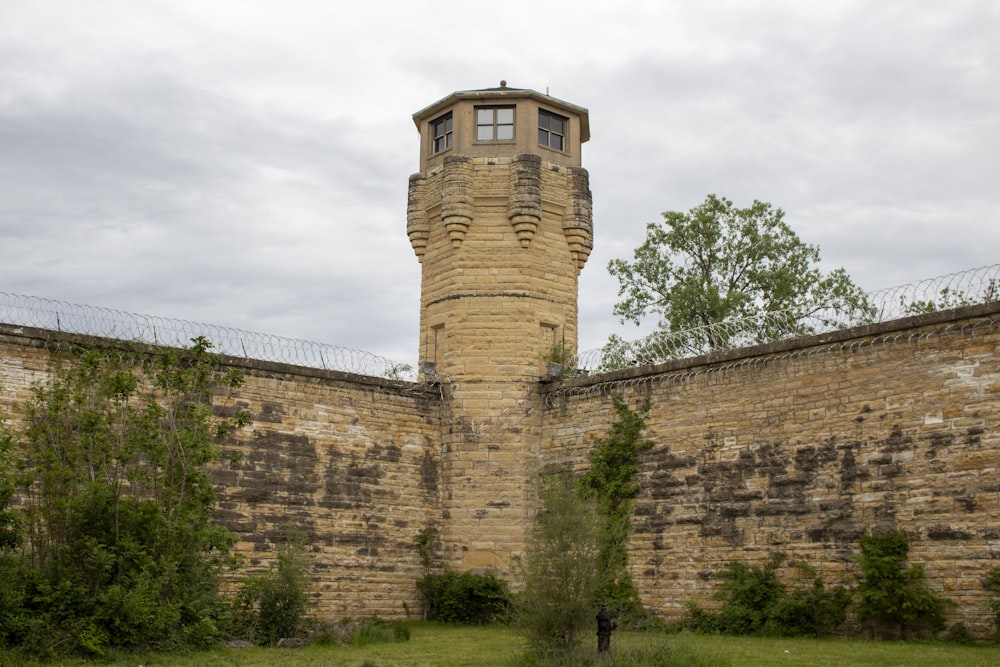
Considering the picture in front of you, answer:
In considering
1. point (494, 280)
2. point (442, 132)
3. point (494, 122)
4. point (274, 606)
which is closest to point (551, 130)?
point (494, 122)

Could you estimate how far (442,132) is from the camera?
69.9 feet

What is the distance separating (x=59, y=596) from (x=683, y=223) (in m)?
21.7

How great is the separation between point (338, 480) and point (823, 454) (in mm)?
7952

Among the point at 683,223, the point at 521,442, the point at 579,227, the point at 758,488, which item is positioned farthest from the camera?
the point at 683,223

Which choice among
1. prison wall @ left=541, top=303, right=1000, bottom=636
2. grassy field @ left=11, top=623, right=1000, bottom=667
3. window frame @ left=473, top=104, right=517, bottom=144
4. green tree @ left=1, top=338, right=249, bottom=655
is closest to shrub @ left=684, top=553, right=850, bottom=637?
prison wall @ left=541, top=303, right=1000, bottom=636

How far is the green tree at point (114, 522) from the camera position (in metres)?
11.5

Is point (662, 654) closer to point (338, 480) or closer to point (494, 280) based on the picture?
point (338, 480)

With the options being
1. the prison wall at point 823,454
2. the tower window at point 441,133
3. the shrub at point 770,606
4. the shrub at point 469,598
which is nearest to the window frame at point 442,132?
the tower window at point 441,133

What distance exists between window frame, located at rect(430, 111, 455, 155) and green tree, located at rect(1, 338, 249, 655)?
8.55 m

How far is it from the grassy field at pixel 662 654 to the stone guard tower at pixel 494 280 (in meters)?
4.93

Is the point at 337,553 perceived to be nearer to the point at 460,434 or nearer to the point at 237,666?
the point at 460,434

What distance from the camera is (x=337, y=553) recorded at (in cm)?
1753

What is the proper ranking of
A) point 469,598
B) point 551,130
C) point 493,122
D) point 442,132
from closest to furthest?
point 469,598, point 493,122, point 551,130, point 442,132

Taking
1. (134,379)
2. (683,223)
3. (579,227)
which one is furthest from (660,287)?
(134,379)
